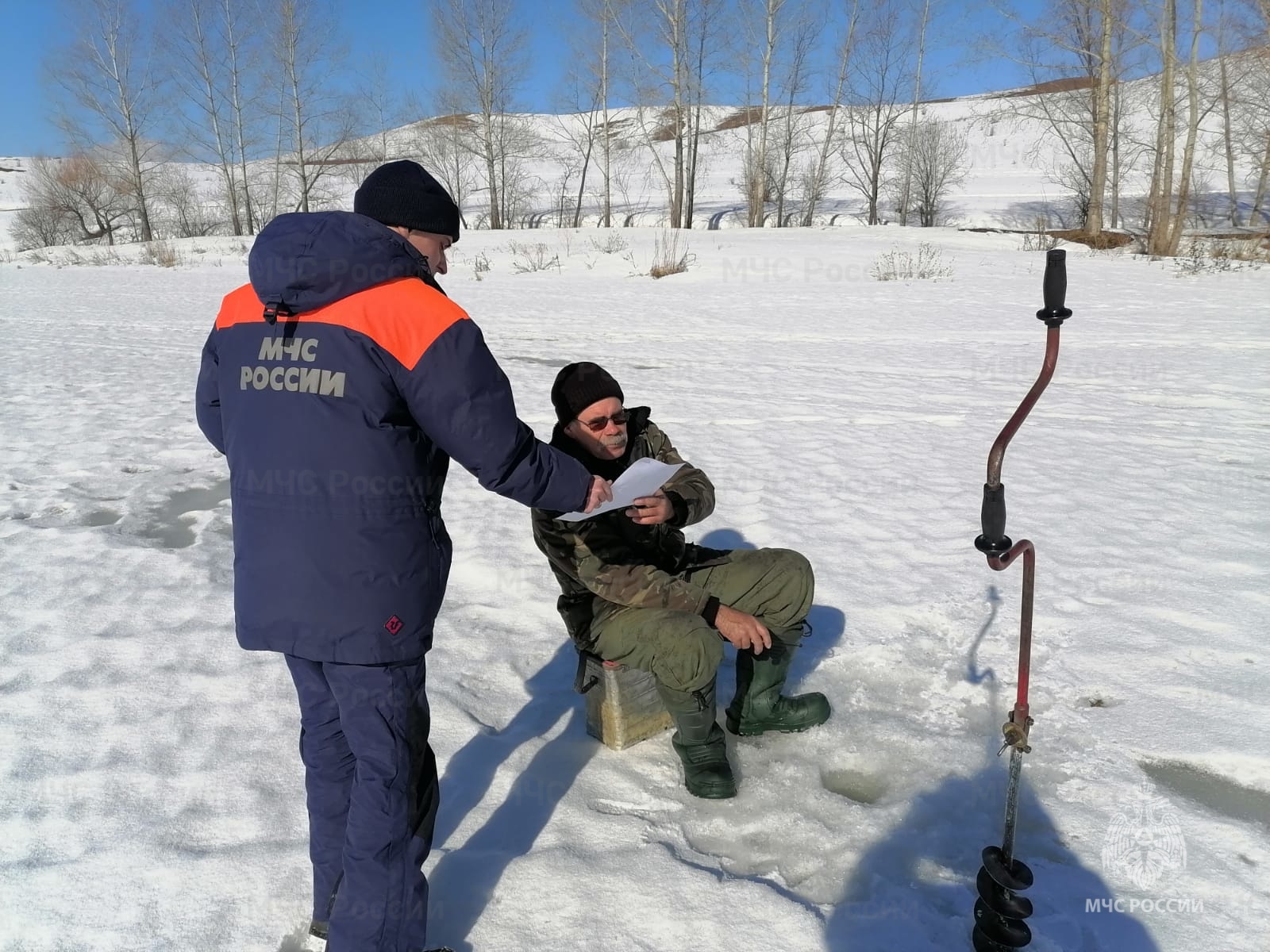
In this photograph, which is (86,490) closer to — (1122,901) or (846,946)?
(846,946)

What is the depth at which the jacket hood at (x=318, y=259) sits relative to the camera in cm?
158

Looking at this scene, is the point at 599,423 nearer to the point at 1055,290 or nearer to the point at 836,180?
the point at 1055,290

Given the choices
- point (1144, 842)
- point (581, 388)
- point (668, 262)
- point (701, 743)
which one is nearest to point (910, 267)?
point (668, 262)

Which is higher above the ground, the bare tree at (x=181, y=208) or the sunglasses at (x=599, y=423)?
the bare tree at (x=181, y=208)

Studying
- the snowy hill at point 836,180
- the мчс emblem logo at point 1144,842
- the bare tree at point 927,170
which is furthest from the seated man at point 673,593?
the snowy hill at point 836,180

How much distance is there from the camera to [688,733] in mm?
2586

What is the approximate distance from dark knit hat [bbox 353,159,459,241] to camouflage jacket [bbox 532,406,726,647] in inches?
35.6

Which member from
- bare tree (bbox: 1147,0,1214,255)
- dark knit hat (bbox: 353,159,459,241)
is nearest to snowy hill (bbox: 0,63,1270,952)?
dark knit hat (bbox: 353,159,459,241)

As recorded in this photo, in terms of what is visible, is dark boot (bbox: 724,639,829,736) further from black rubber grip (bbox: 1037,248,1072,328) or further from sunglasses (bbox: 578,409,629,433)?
black rubber grip (bbox: 1037,248,1072,328)

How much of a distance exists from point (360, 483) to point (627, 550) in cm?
117

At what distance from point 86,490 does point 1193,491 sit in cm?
700

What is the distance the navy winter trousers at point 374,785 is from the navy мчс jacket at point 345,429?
0.10m

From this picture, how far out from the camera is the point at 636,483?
2355mm

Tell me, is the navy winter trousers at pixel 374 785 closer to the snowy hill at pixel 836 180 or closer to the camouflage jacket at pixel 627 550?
the camouflage jacket at pixel 627 550
